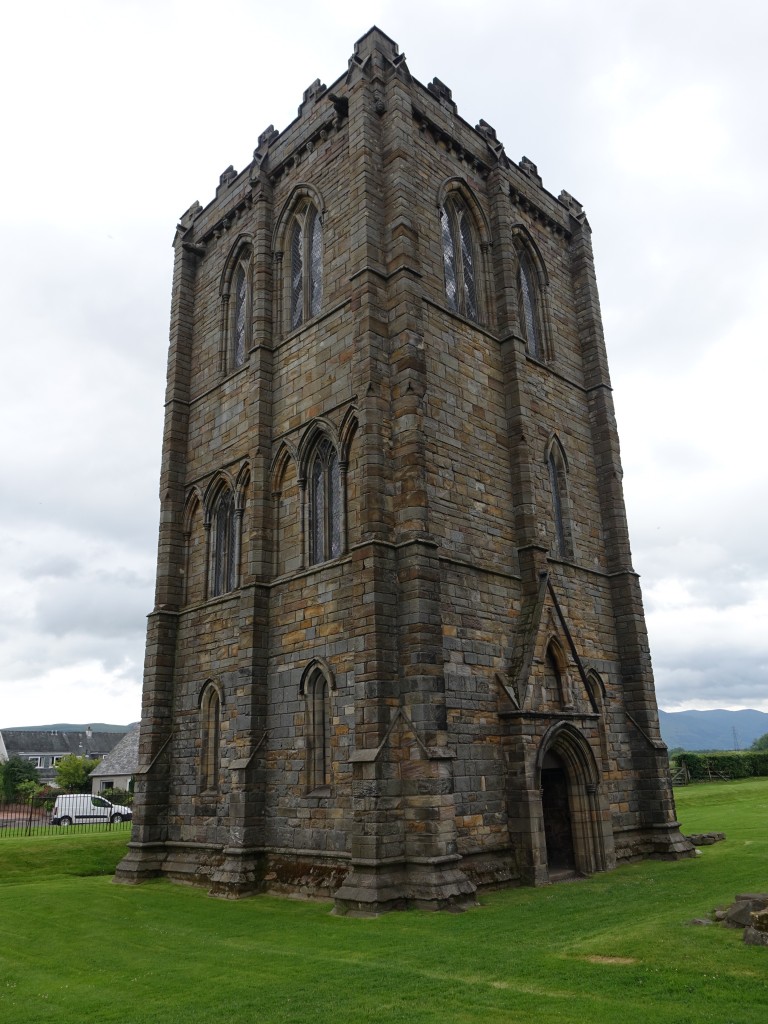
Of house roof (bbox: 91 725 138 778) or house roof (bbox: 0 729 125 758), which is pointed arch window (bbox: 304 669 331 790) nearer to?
house roof (bbox: 91 725 138 778)

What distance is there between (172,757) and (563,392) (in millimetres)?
14318

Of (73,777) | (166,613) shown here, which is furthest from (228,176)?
(73,777)

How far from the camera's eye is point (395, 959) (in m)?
9.91

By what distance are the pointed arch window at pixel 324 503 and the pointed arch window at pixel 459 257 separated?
5.02 metres

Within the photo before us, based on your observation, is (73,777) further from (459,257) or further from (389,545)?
(459,257)

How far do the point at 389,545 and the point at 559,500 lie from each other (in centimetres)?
736

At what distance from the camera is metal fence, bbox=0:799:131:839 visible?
30181 millimetres

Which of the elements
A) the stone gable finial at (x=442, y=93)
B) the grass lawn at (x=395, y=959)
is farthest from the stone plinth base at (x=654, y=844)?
the stone gable finial at (x=442, y=93)

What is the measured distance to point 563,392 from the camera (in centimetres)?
2192

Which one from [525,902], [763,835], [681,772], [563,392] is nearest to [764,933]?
[525,902]

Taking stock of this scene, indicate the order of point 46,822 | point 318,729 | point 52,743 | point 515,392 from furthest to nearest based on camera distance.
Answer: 1. point 52,743
2. point 46,822
3. point 515,392
4. point 318,729

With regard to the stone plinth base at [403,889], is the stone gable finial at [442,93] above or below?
above

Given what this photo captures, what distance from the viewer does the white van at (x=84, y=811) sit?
37.6m

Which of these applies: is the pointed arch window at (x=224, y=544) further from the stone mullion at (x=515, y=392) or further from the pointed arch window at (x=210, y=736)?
the stone mullion at (x=515, y=392)
